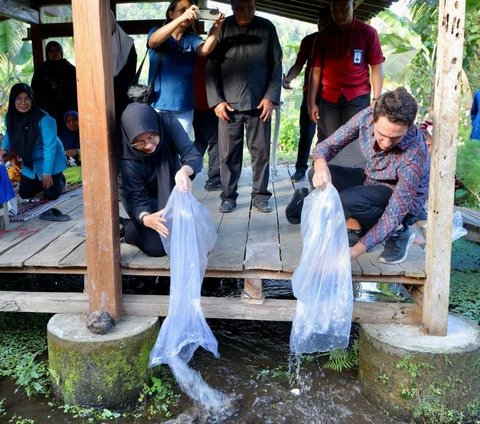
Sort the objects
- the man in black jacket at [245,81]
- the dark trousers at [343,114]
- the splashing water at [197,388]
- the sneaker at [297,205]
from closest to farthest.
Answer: the splashing water at [197,388] → the sneaker at [297,205] → the man in black jacket at [245,81] → the dark trousers at [343,114]

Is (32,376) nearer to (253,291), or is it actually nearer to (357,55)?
(253,291)

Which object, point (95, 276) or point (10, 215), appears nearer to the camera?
point (95, 276)

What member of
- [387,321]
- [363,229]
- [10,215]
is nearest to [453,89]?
[363,229]

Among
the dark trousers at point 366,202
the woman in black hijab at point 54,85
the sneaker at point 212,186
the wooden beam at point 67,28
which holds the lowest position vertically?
the sneaker at point 212,186

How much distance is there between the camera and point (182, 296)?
285cm

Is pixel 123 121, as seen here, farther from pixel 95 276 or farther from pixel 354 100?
pixel 354 100

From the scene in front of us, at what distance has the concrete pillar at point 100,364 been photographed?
113 inches

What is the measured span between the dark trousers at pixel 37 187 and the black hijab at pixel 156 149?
6.04ft

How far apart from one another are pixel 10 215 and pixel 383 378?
338cm

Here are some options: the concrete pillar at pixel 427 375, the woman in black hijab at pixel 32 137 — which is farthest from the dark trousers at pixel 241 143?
the concrete pillar at pixel 427 375

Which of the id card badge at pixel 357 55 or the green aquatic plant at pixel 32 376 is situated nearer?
the green aquatic plant at pixel 32 376

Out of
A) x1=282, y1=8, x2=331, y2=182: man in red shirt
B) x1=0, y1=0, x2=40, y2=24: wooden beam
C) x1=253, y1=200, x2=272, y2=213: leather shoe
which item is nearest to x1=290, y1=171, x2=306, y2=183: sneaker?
x1=282, y1=8, x2=331, y2=182: man in red shirt

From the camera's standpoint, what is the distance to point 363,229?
3.29 m

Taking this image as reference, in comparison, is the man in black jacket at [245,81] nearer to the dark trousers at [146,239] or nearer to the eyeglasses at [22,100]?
the dark trousers at [146,239]
